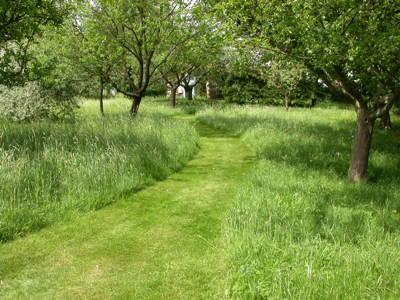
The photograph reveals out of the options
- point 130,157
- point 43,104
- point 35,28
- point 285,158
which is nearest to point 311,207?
point 285,158

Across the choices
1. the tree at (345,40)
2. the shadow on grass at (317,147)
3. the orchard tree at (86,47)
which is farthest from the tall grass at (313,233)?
the orchard tree at (86,47)

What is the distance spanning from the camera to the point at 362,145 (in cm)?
641

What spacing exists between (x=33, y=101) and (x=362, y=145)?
10442 millimetres

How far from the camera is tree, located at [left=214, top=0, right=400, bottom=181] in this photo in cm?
494

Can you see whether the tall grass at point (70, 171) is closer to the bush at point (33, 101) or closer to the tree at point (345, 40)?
the bush at point (33, 101)

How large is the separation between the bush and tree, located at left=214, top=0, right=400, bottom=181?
769 cm

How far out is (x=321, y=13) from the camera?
17.8 feet

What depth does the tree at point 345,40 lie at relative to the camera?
494cm

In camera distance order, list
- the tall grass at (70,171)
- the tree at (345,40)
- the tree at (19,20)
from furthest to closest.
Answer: the tree at (19,20) < the tree at (345,40) < the tall grass at (70,171)

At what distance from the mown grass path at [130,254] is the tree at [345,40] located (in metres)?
3.19

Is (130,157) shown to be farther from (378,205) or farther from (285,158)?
(378,205)

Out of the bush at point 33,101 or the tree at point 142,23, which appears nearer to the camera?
the bush at point 33,101

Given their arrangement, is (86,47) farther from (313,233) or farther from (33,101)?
(313,233)

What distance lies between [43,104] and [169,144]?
5564 millimetres
